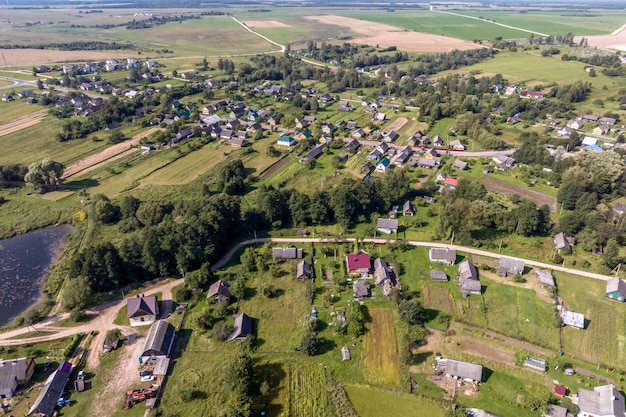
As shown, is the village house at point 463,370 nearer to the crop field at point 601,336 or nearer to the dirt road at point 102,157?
the crop field at point 601,336

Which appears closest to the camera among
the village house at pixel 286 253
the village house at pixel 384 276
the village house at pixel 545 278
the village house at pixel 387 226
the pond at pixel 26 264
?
the pond at pixel 26 264

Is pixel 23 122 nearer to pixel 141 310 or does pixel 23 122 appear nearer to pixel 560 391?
pixel 141 310

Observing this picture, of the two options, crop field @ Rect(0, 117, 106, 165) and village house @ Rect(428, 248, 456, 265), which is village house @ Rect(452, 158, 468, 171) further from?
crop field @ Rect(0, 117, 106, 165)

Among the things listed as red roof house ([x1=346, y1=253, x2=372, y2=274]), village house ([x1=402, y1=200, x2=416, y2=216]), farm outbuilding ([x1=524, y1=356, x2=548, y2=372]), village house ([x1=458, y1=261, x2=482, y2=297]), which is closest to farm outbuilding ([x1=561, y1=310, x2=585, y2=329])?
farm outbuilding ([x1=524, y1=356, x2=548, y2=372])

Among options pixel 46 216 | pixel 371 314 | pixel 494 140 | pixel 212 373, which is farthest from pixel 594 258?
pixel 46 216

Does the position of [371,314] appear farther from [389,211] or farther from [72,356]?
[72,356]

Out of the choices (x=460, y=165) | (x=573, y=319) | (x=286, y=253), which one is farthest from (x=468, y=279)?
(x=460, y=165)

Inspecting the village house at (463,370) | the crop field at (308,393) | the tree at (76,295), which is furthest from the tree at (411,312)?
the tree at (76,295)
